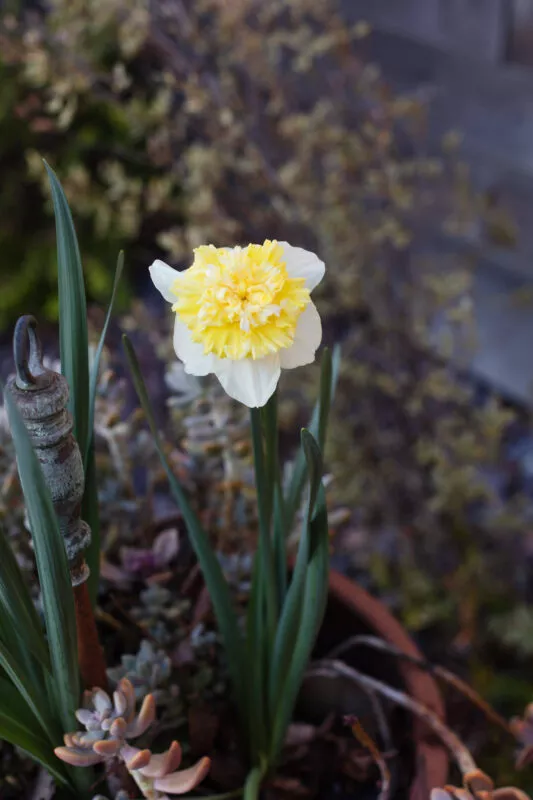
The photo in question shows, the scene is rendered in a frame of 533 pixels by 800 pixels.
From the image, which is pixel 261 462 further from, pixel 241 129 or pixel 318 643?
pixel 241 129

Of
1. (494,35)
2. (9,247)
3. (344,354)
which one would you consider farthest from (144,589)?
(9,247)

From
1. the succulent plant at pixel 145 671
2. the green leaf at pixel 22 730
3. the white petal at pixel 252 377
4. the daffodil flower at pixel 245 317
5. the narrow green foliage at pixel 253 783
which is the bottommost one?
the narrow green foliage at pixel 253 783

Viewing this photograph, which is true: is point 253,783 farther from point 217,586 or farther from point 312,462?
point 312,462

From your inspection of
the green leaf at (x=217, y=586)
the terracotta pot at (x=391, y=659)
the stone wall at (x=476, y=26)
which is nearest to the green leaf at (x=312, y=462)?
the green leaf at (x=217, y=586)

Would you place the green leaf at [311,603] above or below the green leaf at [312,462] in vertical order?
below

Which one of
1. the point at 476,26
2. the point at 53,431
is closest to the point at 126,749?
the point at 53,431

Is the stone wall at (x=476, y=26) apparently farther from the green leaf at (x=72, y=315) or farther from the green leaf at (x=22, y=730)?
the green leaf at (x=22, y=730)

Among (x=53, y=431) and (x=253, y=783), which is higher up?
(x=53, y=431)
